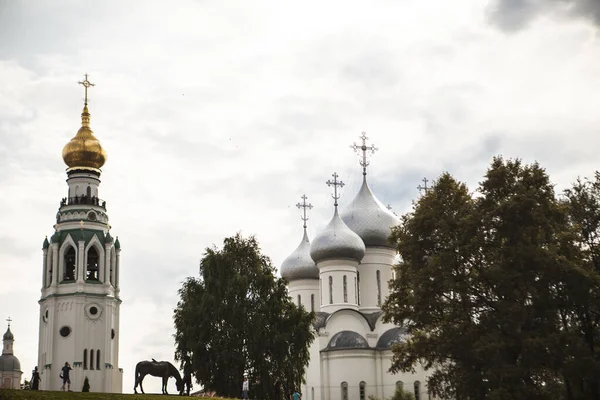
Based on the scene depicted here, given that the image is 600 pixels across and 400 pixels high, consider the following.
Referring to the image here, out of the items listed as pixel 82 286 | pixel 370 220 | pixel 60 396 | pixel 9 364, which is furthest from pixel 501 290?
pixel 9 364

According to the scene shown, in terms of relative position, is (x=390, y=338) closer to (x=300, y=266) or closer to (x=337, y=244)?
(x=337, y=244)

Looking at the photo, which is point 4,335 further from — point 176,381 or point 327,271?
point 176,381

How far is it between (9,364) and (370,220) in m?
52.8

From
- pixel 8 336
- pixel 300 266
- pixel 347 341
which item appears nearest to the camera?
pixel 347 341

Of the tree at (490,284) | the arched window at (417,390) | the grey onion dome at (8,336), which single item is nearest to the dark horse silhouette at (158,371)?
the tree at (490,284)

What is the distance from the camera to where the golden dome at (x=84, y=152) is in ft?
185

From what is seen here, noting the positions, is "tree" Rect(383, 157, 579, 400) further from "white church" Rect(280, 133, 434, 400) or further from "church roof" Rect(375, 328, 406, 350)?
"church roof" Rect(375, 328, 406, 350)

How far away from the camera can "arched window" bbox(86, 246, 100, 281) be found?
181ft

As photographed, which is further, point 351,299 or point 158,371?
point 351,299

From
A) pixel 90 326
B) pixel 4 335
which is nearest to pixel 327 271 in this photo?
pixel 90 326

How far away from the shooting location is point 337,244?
6169 centimetres

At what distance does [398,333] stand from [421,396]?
4218 millimetres

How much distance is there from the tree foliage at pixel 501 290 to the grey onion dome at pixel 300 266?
30271 millimetres

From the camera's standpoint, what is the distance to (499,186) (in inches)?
1379
